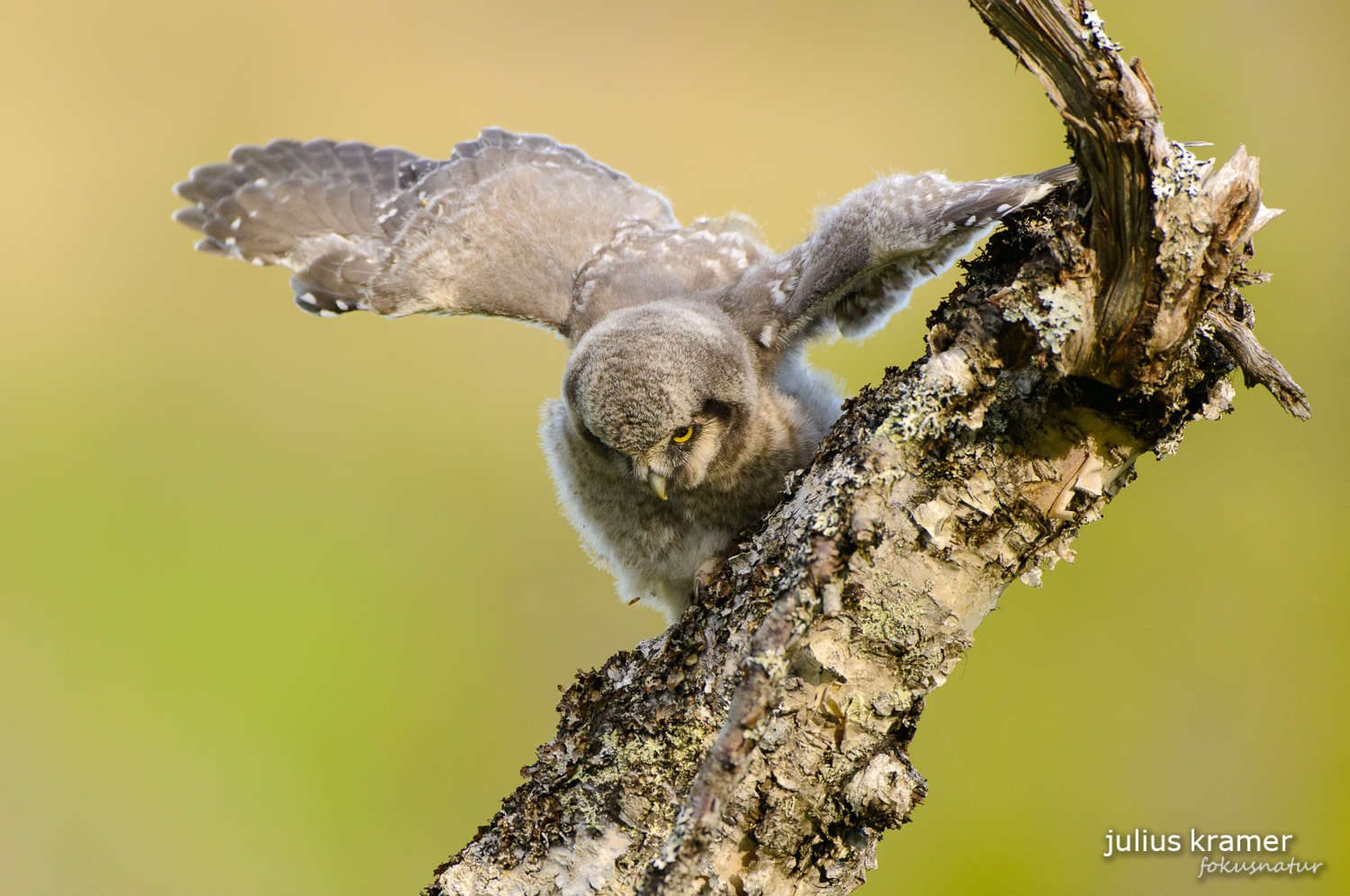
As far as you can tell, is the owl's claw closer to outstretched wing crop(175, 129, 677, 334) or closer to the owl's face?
the owl's face

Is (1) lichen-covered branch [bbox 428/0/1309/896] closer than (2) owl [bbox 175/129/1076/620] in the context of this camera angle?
Yes

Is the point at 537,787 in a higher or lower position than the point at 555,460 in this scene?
lower

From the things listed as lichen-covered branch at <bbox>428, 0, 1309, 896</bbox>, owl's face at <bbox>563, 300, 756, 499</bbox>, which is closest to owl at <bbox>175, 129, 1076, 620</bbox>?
owl's face at <bbox>563, 300, 756, 499</bbox>

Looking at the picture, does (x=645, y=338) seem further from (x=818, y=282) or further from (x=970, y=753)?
(x=970, y=753)

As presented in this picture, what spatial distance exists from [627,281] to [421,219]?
0.90m

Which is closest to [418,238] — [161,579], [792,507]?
[792,507]

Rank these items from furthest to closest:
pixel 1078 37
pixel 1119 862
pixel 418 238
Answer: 1. pixel 1119 862
2. pixel 418 238
3. pixel 1078 37

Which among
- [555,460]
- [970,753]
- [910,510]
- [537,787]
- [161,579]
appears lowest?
[537,787]

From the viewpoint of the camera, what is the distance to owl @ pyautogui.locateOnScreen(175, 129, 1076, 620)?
2324mm

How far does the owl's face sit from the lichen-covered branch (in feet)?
1.91

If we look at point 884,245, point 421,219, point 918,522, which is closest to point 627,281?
point 421,219

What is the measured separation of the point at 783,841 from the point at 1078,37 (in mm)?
A: 1372

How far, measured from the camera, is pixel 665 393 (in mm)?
2320

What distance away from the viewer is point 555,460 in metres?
2.89
